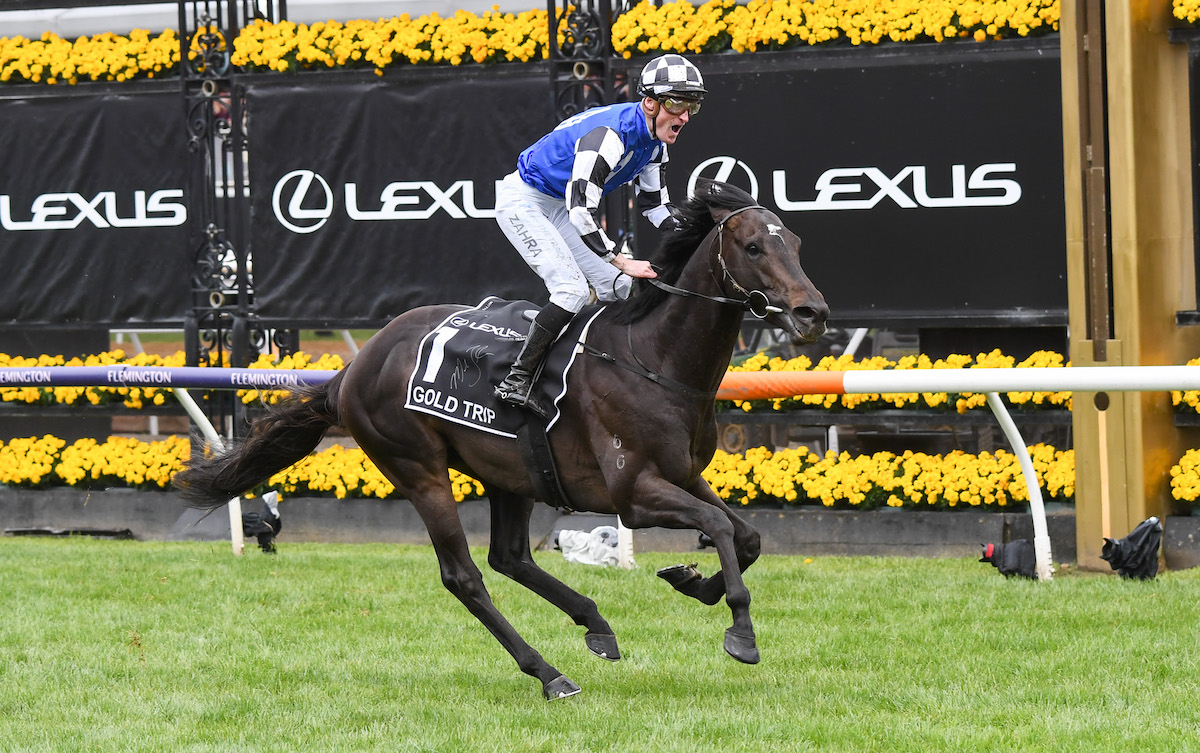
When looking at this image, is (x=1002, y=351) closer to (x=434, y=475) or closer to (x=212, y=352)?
(x=434, y=475)

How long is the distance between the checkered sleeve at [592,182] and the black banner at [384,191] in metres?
4.28

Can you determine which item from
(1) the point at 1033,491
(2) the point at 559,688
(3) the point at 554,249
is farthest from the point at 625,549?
(2) the point at 559,688

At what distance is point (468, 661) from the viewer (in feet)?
19.4

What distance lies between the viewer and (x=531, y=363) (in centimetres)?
550

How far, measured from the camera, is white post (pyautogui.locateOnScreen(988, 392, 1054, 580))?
7039 millimetres

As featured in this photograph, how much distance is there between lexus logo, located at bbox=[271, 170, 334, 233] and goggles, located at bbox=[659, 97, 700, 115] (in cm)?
508

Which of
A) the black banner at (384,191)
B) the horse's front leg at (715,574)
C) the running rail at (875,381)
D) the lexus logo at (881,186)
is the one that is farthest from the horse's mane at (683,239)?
the black banner at (384,191)

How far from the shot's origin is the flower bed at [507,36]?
8656 mm

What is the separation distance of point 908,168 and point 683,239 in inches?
149

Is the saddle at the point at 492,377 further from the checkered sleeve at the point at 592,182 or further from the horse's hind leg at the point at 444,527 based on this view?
the checkered sleeve at the point at 592,182

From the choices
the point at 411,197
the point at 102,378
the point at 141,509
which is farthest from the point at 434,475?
the point at 141,509

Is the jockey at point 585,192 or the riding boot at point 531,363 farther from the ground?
the jockey at point 585,192

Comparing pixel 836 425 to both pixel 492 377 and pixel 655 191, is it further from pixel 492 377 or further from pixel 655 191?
pixel 492 377

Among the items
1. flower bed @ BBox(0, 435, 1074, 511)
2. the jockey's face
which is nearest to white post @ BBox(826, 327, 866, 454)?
flower bed @ BBox(0, 435, 1074, 511)
